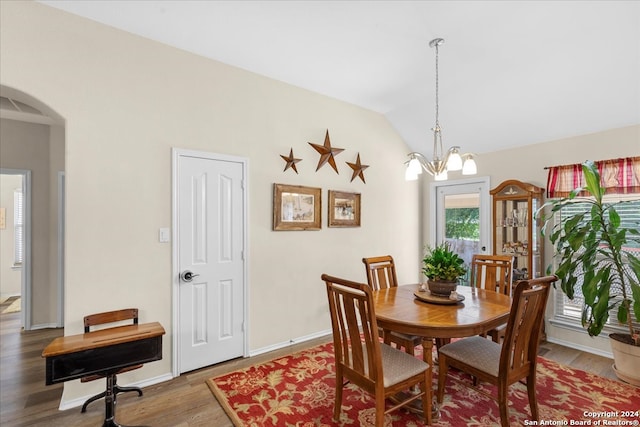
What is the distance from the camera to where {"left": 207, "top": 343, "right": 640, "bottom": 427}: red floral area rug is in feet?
6.96

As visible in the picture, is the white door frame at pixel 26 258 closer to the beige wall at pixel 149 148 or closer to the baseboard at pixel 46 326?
the baseboard at pixel 46 326

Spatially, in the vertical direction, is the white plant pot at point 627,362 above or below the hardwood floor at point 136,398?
above

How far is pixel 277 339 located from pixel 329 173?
6.77ft

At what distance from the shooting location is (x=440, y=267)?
2473mm

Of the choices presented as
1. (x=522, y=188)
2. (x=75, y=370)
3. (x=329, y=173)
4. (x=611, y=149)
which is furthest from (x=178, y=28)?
(x=611, y=149)

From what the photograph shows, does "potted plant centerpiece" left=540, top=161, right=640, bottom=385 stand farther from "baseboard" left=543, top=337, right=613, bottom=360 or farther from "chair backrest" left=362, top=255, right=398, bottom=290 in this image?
"chair backrest" left=362, top=255, right=398, bottom=290

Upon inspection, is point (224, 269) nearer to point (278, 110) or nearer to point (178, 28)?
point (278, 110)

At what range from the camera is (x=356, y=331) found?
1.87 m

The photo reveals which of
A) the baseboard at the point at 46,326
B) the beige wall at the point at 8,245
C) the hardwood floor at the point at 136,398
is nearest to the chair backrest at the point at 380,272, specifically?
the hardwood floor at the point at 136,398

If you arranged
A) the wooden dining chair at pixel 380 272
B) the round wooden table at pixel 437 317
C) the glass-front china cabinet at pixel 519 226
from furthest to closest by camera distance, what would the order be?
the glass-front china cabinet at pixel 519 226 < the wooden dining chair at pixel 380 272 < the round wooden table at pixel 437 317

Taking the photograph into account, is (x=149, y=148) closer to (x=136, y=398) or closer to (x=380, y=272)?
(x=136, y=398)

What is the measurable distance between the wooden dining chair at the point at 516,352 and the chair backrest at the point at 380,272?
3.36 ft

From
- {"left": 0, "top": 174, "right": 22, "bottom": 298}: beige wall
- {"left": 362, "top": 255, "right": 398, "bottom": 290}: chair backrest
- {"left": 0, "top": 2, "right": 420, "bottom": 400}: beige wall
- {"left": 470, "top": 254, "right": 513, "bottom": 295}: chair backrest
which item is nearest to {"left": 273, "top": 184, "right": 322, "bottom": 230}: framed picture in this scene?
{"left": 0, "top": 2, "right": 420, "bottom": 400}: beige wall

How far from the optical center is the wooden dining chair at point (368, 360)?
69.9 inches
